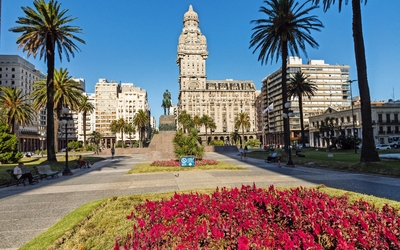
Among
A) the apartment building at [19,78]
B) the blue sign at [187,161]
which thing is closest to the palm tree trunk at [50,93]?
the blue sign at [187,161]

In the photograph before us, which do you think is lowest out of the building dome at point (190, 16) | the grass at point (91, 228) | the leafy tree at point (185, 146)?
the grass at point (91, 228)

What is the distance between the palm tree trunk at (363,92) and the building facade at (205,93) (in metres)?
113

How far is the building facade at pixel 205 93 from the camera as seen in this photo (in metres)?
136

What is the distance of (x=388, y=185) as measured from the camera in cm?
1246

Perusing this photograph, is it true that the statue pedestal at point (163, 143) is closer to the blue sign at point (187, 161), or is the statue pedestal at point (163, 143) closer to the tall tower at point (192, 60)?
the blue sign at point (187, 161)

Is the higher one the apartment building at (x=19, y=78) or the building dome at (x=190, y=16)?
the building dome at (x=190, y=16)

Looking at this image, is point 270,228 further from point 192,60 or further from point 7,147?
point 192,60

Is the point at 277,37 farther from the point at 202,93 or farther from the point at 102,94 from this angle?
the point at 102,94

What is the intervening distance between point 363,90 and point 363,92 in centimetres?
16

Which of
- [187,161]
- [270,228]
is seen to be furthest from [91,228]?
[187,161]

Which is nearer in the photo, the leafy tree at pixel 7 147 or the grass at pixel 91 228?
the grass at pixel 91 228

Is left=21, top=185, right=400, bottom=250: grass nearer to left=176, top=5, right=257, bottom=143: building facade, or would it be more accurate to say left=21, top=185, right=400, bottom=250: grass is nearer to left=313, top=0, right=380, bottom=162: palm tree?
left=313, top=0, right=380, bottom=162: palm tree

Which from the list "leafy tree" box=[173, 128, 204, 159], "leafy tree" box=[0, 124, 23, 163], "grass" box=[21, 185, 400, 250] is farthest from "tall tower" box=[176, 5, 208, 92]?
"grass" box=[21, 185, 400, 250]

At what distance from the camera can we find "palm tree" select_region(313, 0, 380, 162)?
19016mm
